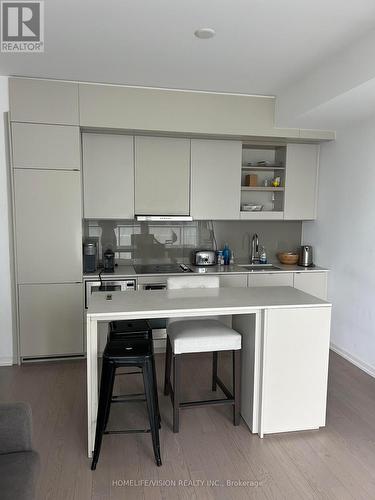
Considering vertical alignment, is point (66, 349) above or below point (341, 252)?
below

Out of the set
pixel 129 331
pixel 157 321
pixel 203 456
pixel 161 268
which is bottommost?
pixel 203 456

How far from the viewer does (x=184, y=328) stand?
8.59 feet

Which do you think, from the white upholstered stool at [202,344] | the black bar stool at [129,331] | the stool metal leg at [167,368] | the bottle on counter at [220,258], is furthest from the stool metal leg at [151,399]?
the bottle on counter at [220,258]

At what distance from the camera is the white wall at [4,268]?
345cm

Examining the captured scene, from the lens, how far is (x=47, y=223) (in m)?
3.50

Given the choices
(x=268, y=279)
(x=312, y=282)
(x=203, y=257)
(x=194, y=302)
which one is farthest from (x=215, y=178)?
(x=194, y=302)

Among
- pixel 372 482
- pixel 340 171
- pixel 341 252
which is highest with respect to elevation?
pixel 340 171

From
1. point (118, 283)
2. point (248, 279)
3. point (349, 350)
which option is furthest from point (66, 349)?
point (349, 350)

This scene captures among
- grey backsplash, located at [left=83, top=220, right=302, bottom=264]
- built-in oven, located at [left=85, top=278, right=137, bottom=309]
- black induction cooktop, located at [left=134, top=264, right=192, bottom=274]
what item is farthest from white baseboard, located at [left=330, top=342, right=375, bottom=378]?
built-in oven, located at [left=85, top=278, right=137, bottom=309]

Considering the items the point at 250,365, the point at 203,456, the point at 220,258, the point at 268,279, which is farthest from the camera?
the point at 220,258

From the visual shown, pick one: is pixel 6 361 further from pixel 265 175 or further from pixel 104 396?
pixel 265 175

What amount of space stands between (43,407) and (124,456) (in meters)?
0.88

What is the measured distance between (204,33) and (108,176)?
1765 mm

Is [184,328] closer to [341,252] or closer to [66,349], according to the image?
[66,349]
